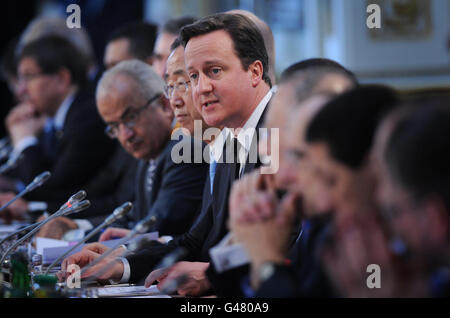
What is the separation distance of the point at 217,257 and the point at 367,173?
442 mm

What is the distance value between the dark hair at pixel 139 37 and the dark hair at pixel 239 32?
1.91 m

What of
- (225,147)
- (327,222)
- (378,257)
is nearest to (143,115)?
(225,147)

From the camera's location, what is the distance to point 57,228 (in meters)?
3.22

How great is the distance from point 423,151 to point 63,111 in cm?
404

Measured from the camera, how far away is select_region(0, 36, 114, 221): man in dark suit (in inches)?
173

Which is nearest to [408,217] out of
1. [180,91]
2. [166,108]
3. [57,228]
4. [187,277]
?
[187,277]

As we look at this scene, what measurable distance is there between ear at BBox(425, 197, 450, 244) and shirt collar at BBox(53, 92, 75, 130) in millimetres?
3923

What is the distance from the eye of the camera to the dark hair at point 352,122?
1322 mm

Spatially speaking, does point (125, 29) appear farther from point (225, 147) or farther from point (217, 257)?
point (217, 257)

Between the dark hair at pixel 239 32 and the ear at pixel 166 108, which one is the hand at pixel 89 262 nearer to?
the dark hair at pixel 239 32

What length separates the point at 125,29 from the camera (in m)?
4.30

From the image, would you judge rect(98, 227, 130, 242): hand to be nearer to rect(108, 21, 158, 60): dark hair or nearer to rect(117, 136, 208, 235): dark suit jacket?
rect(117, 136, 208, 235): dark suit jacket

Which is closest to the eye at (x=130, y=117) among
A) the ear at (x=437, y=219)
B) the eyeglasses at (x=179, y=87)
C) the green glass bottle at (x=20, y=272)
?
the eyeglasses at (x=179, y=87)

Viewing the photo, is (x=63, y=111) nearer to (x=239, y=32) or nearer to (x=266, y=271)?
(x=239, y=32)
